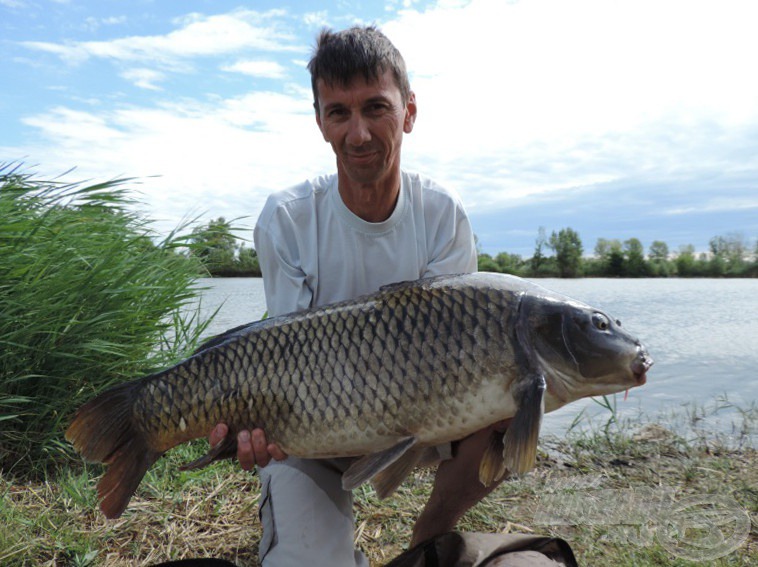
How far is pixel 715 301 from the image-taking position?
1132 centimetres

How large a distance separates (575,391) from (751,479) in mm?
1482

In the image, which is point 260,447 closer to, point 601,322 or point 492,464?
point 492,464

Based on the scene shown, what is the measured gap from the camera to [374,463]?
1.56 metres

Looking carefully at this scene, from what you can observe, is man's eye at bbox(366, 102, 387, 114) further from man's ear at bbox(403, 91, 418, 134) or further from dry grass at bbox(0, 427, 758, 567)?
dry grass at bbox(0, 427, 758, 567)

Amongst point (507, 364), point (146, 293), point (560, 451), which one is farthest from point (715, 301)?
point (507, 364)

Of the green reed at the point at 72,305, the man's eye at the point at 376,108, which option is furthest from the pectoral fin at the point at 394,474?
the green reed at the point at 72,305

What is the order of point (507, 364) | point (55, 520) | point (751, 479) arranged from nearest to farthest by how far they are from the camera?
point (507, 364) < point (55, 520) < point (751, 479)

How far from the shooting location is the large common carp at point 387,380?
1508mm

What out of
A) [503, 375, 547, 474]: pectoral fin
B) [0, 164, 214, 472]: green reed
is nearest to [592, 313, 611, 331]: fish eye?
[503, 375, 547, 474]: pectoral fin

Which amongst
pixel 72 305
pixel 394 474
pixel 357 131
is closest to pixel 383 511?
pixel 394 474

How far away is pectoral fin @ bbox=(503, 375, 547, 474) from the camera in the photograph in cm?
145

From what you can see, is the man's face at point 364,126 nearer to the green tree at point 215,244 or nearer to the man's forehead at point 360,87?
the man's forehead at point 360,87

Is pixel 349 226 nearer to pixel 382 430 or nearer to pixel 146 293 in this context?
pixel 382 430

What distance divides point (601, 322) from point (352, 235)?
83 cm
